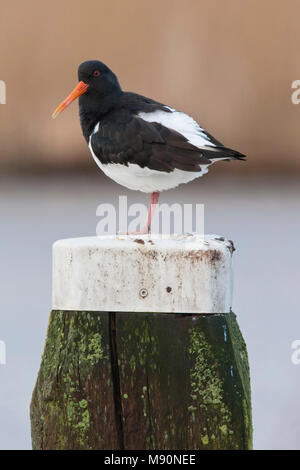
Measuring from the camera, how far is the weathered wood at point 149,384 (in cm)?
344

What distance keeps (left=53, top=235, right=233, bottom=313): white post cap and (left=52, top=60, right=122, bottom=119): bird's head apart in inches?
82.6

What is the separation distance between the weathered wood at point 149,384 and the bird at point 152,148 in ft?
4.80

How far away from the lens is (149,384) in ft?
11.3

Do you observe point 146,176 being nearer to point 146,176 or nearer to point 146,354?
point 146,176

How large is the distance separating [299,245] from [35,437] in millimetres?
12399

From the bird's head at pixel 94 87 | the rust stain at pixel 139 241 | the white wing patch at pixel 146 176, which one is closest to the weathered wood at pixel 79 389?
the rust stain at pixel 139 241

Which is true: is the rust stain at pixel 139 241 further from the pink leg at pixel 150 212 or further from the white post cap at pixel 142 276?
the pink leg at pixel 150 212

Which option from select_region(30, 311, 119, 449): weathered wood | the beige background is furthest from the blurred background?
select_region(30, 311, 119, 449): weathered wood

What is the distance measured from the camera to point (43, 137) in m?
17.3

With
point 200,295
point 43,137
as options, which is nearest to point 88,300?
point 200,295

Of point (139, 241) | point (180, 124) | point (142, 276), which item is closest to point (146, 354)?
point (142, 276)

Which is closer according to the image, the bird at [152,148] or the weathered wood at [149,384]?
the weathered wood at [149,384]

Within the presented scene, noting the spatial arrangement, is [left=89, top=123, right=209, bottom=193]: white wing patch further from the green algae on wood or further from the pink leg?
the green algae on wood

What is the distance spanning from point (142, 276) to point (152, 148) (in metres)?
1.70
